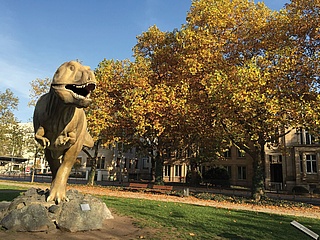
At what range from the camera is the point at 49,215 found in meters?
6.99

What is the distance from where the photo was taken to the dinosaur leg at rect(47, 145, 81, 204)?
7.29 meters

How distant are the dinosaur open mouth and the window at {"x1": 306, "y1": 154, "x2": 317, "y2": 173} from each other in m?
34.9

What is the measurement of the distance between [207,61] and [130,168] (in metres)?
35.5

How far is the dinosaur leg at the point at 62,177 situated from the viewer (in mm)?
7293

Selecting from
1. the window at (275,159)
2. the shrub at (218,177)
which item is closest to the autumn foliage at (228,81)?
the shrub at (218,177)

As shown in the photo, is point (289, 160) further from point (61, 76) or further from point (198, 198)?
point (61, 76)

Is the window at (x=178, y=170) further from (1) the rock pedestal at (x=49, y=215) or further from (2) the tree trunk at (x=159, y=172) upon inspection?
(1) the rock pedestal at (x=49, y=215)

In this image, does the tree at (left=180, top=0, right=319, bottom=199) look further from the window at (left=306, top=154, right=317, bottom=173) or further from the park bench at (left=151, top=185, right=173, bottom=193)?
the window at (left=306, top=154, right=317, bottom=173)

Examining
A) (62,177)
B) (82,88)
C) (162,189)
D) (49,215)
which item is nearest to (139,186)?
(162,189)

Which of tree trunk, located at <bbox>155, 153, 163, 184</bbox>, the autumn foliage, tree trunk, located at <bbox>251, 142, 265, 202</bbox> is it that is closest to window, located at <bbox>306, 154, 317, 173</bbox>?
the autumn foliage

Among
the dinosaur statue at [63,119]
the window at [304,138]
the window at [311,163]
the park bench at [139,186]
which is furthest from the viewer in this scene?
the window at [304,138]

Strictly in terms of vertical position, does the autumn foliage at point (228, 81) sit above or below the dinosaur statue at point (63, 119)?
above

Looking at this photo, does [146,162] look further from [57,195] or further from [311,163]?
[57,195]

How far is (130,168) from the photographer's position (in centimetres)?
5091
